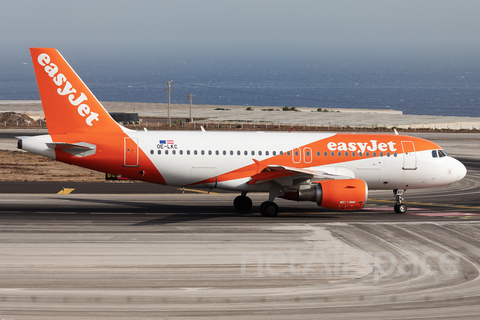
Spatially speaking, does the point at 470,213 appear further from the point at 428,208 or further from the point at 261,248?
the point at 261,248

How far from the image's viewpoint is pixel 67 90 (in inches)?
1125

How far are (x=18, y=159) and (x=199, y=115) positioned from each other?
75.1 meters

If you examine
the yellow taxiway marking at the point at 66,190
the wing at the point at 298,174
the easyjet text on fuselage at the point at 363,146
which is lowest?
the yellow taxiway marking at the point at 66,190

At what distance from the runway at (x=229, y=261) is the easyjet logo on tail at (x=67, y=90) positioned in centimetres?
535

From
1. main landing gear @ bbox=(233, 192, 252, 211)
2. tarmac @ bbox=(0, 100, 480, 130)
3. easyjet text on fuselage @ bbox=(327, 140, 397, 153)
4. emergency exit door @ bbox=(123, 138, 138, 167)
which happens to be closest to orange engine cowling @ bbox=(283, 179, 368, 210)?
easyjet text on fuselage @ bbox=(327, 140, 397, 153)

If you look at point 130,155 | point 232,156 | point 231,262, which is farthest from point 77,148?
point 231,262

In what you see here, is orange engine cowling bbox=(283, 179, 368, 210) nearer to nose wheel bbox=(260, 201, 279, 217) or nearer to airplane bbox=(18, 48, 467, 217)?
airplane bbox=(18, 48, 467, 217)

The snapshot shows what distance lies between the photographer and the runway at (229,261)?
1638cm

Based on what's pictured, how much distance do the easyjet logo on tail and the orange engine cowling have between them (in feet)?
41.0

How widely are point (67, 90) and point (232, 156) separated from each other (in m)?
9.33

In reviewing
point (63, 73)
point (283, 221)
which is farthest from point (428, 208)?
point (63, 73)

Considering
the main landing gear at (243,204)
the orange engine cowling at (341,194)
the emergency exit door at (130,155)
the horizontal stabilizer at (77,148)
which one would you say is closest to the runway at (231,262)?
the main landing gear at (243,204)

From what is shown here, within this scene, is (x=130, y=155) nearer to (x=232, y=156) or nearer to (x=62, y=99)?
(x=62, y=99)

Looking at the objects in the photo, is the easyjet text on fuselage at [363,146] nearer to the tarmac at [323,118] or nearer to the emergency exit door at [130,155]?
the emergency exit door at [130,155]
